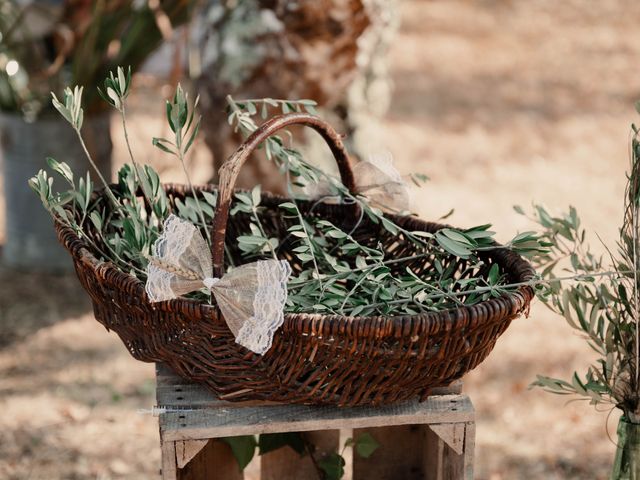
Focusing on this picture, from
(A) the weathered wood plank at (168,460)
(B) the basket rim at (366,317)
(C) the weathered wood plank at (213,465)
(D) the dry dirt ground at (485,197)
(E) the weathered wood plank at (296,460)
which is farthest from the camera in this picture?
(D) the dry dirt ground at (485,197)

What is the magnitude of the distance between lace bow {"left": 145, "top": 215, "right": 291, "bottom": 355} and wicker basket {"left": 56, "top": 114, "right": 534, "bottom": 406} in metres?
0.02

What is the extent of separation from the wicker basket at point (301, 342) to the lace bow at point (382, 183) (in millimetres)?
255

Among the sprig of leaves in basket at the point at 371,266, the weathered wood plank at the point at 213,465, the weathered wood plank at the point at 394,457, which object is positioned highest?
the sprig of leaves in basket at the point at 371,266

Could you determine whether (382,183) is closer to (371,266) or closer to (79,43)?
(371,266)

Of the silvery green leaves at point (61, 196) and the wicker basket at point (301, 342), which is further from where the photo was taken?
the silvery green leaves at point (61, 196)

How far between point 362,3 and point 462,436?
179 cm

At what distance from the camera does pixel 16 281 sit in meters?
3.26

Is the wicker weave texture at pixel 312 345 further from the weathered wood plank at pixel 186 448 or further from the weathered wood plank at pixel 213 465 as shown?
the weathered wood plank at pixel 213 465

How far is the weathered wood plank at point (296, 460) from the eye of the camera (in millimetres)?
1783

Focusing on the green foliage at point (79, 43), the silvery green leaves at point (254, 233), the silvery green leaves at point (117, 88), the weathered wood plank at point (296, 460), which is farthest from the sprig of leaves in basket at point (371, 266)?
the green foliage at point (79, 43)

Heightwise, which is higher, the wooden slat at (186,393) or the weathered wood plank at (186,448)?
the wooden slat at (186,393)

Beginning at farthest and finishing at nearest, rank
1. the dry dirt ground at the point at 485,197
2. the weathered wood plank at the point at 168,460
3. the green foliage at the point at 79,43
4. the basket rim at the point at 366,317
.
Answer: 1. the green foliage at the point at 79,43
2. the dry dirt ground at the point at 485,197
3. the weathered wood plank at the point at 168,460
4. the basket rim at the point at 366,317

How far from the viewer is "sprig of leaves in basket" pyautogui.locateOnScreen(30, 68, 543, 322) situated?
1.39 metres

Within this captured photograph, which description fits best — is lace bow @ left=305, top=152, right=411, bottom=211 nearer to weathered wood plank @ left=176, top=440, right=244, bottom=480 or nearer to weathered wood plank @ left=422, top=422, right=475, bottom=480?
weathered wood plank @ left=422, top=422, right=475, bottom=480
